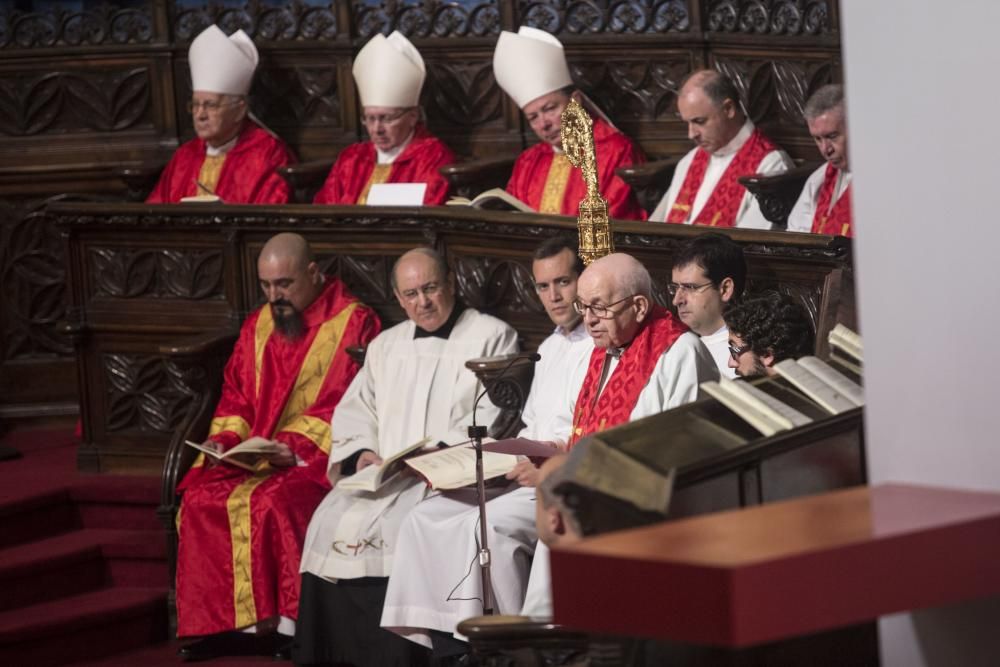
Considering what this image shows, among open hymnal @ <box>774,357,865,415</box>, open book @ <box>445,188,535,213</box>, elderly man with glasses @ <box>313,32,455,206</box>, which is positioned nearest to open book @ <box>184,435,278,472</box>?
open book @ <box>445,188,535,213</box>

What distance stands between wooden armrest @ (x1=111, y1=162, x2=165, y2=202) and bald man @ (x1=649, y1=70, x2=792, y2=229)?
2938 mm

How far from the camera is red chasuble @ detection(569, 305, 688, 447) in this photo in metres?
5.31

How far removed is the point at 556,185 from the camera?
8.10m

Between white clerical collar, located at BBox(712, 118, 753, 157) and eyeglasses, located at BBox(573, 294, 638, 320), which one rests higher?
white clerical collar, located at BBox(712, 118, 753, 157)

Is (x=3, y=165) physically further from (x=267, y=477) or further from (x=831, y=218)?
(x=831, y=218)

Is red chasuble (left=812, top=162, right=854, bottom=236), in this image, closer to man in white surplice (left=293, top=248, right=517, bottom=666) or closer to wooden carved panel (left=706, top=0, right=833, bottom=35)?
wooden carved panel (left=706, top=0, right=833, bottom=35)

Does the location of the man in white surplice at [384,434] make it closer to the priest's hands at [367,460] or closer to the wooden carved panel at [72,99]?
the priest's hands at [367,460]

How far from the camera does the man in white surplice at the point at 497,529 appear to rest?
18.8ft

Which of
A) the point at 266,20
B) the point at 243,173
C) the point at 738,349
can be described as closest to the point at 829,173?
the point at 738,349

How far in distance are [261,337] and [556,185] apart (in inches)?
66.1

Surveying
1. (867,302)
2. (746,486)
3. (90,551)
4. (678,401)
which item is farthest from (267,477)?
(867,302)

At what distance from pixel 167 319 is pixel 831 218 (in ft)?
10.4

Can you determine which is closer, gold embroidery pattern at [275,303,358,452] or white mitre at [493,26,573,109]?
gold embroidery pattern at [275,303,358,452]

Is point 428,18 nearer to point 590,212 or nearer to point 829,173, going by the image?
point 829,173
